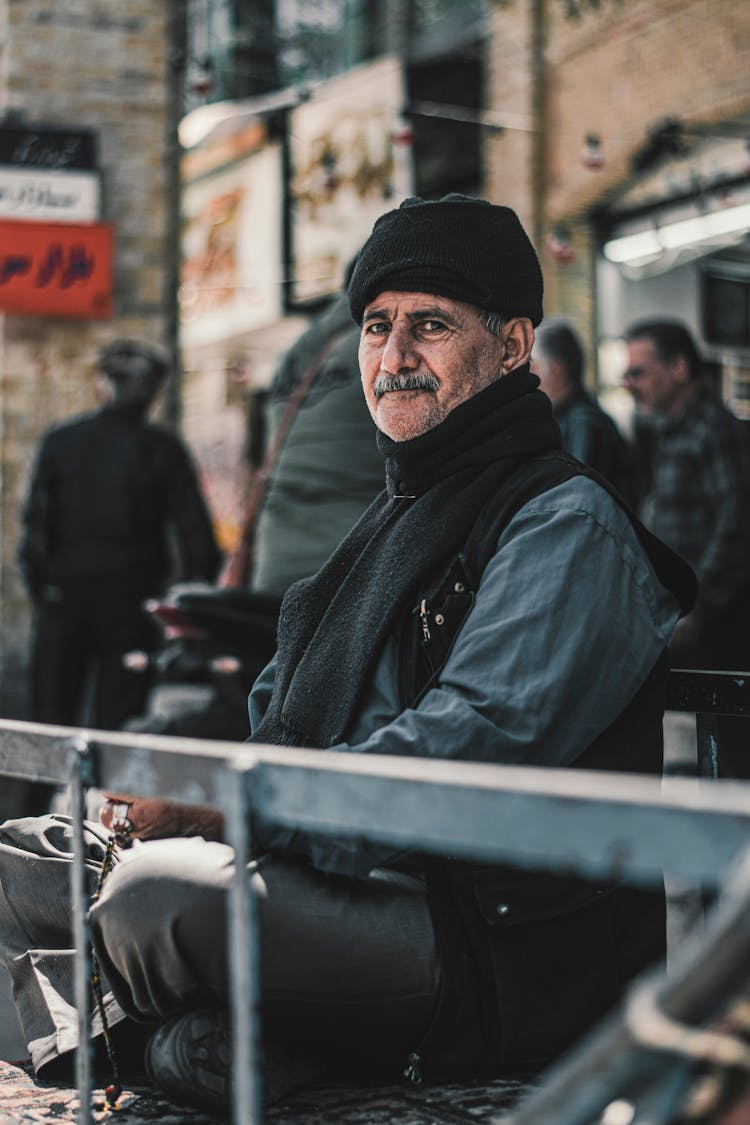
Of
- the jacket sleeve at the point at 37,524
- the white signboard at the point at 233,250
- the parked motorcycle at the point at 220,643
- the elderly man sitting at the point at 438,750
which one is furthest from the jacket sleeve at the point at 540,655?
the white signboard at the point at 233,250

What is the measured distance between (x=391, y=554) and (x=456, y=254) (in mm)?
513

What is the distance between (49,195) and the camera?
8.66 metres

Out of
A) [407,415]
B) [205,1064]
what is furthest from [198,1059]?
[407,415]

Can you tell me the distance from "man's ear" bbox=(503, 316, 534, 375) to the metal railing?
3.91 feet

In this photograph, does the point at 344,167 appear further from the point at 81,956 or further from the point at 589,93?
the point at 81,956

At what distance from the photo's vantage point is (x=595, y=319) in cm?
1227

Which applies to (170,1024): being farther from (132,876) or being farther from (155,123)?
(155,123)

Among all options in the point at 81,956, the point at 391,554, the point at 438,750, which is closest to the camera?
the point at 81,956

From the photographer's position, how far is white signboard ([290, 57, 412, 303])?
41.2ft

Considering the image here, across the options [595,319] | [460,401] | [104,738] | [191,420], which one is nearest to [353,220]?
[595,319]

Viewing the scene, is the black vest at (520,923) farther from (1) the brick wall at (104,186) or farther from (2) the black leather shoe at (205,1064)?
(1) the brick wall at (104,186)

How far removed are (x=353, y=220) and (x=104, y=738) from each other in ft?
37.2

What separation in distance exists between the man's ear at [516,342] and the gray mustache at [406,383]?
14cm

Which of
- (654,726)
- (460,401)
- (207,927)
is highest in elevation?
(460,401)
